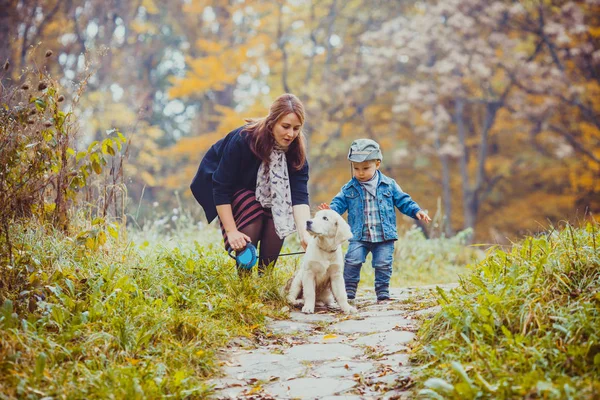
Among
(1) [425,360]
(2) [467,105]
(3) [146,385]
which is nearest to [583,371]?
(1) [425,360]

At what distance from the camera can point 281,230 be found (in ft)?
15.0

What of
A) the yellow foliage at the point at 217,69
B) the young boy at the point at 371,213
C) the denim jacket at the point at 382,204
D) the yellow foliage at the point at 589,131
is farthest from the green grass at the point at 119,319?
the yellow foliage at the point at 589,131

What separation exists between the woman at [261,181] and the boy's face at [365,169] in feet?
1.69

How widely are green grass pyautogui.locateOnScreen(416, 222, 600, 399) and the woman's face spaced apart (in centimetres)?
176

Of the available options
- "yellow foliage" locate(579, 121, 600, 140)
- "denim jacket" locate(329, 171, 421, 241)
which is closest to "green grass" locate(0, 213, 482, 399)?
"denim jacket" locate(329, 171, 421, 241)

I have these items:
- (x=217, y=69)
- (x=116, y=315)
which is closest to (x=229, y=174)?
(x=116, y=315)

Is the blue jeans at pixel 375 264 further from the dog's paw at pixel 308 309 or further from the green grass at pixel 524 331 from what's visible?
the green grass at pixel 524 331

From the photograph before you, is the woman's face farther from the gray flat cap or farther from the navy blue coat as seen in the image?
the gray flat cap

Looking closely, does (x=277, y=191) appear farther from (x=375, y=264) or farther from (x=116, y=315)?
(x=116, y=315)

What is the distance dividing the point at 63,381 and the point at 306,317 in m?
2.11

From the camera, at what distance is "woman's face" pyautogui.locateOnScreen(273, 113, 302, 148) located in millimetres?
4426

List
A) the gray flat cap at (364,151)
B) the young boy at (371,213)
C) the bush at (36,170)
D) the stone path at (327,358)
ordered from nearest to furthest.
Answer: the stone path at (327,358) → the bush at (36,170) → the gray flat cap at (364,151) → the young boy at (371,213)

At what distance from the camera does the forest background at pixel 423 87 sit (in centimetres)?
1437

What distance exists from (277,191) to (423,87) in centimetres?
1203
